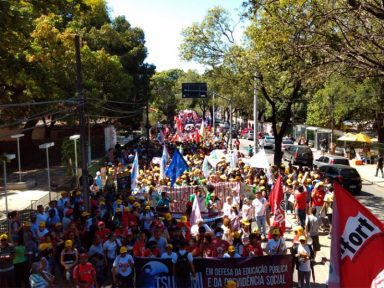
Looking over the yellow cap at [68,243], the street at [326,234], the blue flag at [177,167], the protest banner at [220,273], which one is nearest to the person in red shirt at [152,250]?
the protest banner at [220,273]

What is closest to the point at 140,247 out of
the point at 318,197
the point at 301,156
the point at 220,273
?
the point at 220,273

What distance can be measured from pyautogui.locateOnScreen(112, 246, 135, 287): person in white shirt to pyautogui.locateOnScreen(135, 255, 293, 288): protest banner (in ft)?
0.67

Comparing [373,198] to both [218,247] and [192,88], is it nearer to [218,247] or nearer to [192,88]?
[218,247]

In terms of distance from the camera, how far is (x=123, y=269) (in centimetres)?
930

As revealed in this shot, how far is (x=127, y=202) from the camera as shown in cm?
1407

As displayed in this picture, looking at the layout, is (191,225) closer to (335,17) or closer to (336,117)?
(335,17)

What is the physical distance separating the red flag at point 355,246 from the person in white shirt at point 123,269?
4386 mm

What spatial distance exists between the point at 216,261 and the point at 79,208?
258 inches

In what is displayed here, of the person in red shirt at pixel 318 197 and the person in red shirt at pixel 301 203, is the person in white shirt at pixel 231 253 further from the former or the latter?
the person in red shirt at pixel 318 197

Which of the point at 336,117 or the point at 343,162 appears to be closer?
the point at 343,162

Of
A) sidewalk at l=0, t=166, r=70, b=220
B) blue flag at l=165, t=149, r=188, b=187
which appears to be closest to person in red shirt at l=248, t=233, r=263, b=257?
blue flag at l=165, t=149, r=188, b=187

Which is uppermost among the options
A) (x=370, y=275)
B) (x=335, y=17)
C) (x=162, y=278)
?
(x=335, y=17)

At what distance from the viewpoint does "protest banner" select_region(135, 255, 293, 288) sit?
364 inches

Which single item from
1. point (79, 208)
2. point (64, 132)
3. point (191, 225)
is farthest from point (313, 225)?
point (64, 132)
